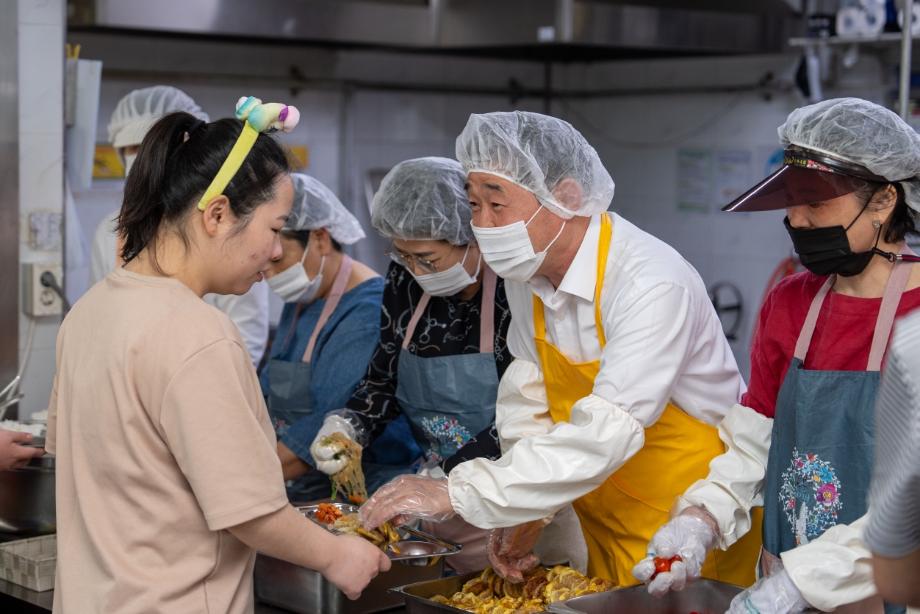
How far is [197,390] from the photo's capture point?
5.19ft

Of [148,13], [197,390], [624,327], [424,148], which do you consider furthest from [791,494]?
[424,148]


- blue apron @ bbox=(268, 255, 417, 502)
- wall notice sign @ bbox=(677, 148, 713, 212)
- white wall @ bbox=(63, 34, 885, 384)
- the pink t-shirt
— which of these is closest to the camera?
the pink t-shirt

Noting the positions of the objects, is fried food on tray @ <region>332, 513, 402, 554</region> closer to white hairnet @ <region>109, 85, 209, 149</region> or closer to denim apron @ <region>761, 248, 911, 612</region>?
denim apron @ <region>761, 248, 911, 612</region>

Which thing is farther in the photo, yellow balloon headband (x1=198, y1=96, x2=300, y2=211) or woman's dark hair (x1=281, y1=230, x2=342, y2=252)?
woman's dark hair (x1=281, y1=230, x2=342, y2=252)

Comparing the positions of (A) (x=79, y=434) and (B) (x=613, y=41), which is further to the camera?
(B) (x=613, y=41)

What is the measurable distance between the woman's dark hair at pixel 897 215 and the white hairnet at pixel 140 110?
7.20ft

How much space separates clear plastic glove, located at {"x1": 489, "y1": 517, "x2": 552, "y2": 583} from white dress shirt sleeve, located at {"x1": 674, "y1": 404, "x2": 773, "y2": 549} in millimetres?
321

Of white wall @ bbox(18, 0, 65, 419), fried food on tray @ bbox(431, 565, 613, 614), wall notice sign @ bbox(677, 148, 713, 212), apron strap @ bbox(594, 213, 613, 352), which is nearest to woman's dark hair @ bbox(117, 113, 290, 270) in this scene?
apron strap @ bbox(594, 213, 613, 352)

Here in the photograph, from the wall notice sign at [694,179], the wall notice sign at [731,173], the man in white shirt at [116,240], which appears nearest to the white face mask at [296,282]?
the man in white shirt at [116,240]

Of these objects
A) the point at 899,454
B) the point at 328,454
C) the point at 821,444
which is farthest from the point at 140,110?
the point at 899,454

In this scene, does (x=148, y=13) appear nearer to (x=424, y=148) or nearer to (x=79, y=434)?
(x=424, y=148)

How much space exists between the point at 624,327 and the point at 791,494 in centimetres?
42

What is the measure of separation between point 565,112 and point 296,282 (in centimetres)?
356

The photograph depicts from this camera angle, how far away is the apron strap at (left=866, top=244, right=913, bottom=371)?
194 centimetres
